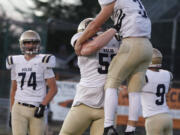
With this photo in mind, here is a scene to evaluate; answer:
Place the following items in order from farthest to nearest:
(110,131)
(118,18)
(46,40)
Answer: (46,40), (118,18), (110,131)

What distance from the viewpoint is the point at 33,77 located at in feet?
26.1

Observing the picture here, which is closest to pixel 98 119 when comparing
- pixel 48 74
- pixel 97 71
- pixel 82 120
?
pixel 82 120

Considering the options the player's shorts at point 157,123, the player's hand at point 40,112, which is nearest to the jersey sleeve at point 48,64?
the player's hand at point 40,112

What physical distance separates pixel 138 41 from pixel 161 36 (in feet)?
29.1

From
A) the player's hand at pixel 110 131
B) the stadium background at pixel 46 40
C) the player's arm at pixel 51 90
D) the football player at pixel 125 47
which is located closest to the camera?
the player's hand at pixel 110 131

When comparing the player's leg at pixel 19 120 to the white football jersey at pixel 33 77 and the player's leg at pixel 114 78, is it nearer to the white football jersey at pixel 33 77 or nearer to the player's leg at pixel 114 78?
the white football jersey at pixel 33 77

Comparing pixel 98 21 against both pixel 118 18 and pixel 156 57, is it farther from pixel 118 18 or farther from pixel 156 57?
pixel 156 57

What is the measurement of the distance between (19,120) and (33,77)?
597 mm

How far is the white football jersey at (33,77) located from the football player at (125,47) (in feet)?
6.11

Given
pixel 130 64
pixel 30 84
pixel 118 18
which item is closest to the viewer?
pixel 130 64

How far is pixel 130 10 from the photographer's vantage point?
6125 mm

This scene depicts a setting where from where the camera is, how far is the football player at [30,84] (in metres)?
7.79

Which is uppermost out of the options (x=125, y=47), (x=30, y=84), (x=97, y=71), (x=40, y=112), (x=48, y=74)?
(x=125, y=47)

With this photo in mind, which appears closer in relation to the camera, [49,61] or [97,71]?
[97,71]
